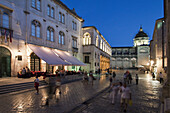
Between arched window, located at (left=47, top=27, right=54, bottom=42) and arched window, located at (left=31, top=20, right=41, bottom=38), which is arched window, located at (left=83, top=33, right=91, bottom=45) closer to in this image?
arched window, located at (left=47, top=27, right=54, bottom=42)

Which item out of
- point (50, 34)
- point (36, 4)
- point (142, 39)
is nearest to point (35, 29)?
point (50, 34)

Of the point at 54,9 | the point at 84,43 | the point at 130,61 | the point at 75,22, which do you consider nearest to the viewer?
the point at 54,9

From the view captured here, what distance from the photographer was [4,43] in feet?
45.4

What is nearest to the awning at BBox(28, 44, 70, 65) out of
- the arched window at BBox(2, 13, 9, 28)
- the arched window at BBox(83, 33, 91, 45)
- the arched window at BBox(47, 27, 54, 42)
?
the arched window at BBox(47, 27, 54, 42)

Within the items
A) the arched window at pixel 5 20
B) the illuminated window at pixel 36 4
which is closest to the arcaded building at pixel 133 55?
the illuminated window at pixel 36 4

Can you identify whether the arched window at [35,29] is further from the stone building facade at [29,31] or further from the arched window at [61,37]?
the arched window at [61,37]

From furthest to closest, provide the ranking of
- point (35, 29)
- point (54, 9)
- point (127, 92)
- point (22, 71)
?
point (54, 9)
point (35, 29)
point (22, 71)
point (127, 92)

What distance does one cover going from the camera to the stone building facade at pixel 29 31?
14203mm

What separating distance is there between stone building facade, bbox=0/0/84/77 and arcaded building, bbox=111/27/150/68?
6349cm

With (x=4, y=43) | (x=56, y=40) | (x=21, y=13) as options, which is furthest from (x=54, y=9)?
(x=4, y=43)

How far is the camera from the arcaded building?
247 feet

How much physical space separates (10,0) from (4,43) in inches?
219

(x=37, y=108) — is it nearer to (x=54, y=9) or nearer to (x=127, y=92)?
(x=127, y=92)

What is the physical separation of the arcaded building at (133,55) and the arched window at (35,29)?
232 ft
